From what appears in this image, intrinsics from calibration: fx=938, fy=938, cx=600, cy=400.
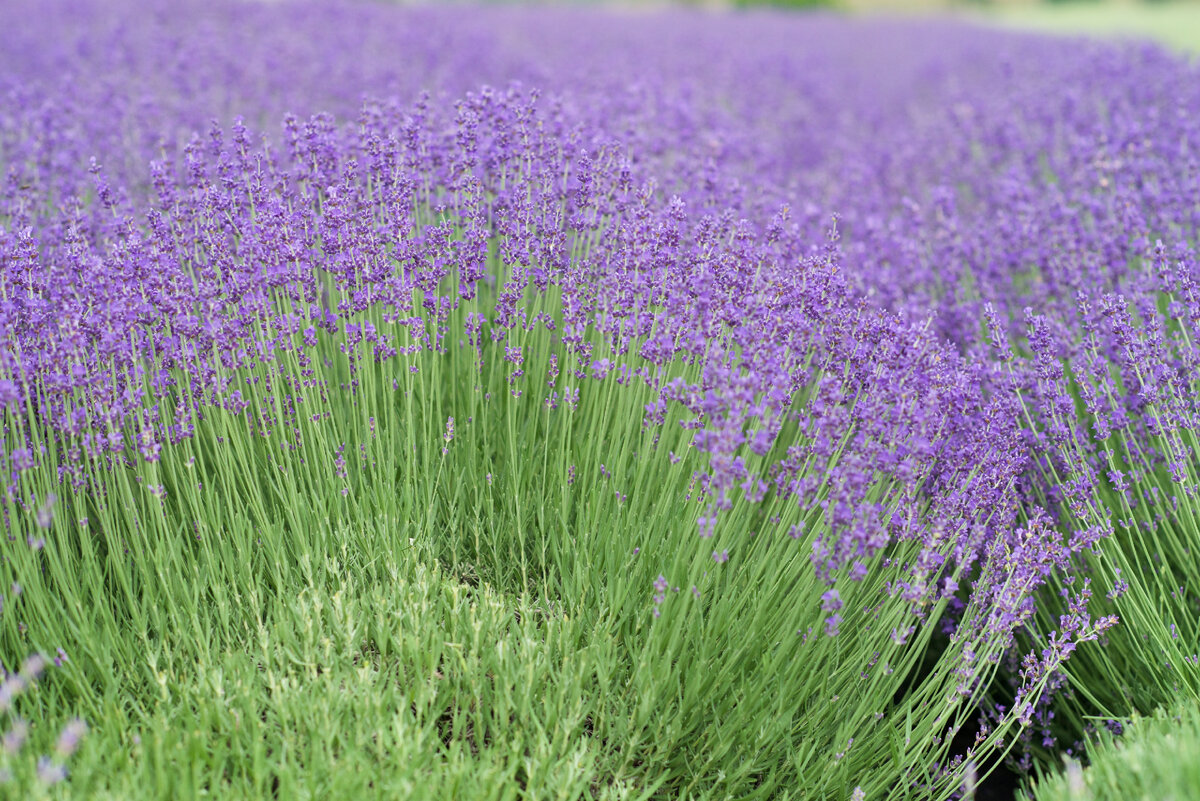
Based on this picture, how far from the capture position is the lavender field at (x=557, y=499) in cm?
236

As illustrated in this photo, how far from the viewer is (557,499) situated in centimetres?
298

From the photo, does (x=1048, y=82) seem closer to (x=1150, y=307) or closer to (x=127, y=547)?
(x=1150, y=307)

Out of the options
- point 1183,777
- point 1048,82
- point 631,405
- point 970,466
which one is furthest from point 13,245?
point 1048,82

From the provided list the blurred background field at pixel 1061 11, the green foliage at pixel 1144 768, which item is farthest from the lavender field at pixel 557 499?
the blurred background field at pixel 1061 11

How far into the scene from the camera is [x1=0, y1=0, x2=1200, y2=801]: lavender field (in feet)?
7.73

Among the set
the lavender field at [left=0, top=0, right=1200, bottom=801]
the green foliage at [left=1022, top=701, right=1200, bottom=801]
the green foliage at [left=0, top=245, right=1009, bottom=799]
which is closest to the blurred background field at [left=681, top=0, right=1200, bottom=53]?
the lavender field at [left=0, top=0, right=1200, bottom=801]

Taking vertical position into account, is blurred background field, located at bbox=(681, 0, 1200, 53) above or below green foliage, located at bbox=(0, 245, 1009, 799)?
above

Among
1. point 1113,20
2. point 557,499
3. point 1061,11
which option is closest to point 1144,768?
point 557,499

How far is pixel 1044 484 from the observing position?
3.37 meters

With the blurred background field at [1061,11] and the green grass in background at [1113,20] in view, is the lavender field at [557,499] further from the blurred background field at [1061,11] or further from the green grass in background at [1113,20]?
the blurred background field at [1061,11]

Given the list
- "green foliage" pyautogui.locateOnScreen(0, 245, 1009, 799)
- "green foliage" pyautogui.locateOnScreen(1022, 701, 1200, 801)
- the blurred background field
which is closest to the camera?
"green foliage" pyautogui.locateOnScreen(1022, 701, 1200, 801)

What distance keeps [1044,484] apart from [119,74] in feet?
18.5

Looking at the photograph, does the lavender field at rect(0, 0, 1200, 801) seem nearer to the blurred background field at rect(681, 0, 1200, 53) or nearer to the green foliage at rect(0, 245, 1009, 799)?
the green foliage at rect(0, 245, 1009, 799)

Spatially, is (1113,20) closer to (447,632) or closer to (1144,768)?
(1144,768)
